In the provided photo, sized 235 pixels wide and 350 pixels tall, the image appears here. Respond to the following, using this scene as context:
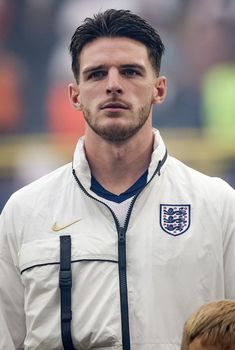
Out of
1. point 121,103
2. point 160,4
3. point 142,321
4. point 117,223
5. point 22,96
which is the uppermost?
point 160,4

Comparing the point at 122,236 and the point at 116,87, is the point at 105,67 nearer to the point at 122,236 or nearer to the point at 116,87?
the point at 116,87

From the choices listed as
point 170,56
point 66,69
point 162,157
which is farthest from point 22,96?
point 162,157

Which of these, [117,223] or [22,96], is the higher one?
[22,96]

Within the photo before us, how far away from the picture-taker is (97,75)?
4.40 metres

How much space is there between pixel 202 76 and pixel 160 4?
2.38 feet

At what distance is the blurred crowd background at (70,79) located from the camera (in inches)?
451

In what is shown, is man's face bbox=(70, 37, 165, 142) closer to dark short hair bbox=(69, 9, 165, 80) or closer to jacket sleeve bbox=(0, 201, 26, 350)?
dark short hair bbox=(69, 9, 165, 80)

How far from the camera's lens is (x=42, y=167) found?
1148 cm

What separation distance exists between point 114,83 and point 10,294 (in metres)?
0.78

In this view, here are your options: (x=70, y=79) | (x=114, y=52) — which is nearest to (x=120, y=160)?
(x=114, y=52)

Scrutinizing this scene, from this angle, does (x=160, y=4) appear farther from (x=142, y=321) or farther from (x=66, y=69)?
(x=142, y=321)

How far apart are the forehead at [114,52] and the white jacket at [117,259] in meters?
0.29

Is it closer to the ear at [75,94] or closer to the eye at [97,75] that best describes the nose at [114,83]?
the eye at [97,75]

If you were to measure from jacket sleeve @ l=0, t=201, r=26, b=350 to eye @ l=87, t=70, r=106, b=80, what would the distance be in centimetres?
52
